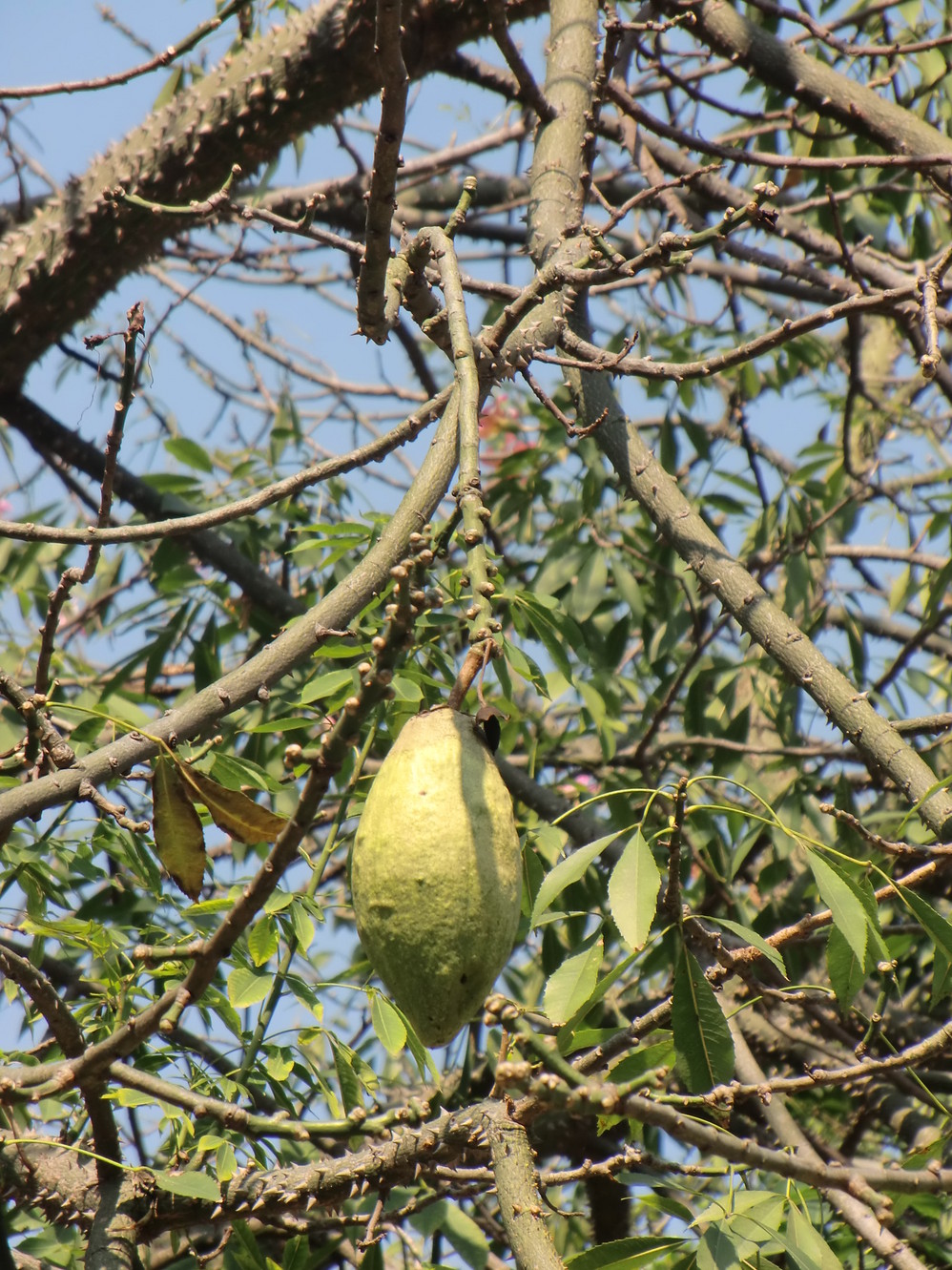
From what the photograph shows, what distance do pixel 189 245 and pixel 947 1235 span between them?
3.42 m

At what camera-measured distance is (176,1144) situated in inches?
72.1

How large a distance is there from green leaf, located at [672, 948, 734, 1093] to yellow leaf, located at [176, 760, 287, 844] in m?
0.47

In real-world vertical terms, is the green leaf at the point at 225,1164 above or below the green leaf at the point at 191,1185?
above

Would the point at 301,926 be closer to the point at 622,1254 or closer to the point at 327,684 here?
the point at 327,684

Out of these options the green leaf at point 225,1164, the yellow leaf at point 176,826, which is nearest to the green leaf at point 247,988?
the green leaf at point 225,1164

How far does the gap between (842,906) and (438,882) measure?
18.2 inches

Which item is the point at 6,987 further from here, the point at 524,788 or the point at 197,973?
the point at 197,973

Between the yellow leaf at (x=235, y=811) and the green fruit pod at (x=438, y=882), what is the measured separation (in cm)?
26

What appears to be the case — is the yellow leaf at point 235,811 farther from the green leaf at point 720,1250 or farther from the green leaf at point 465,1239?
the green leaf at point 465,1239

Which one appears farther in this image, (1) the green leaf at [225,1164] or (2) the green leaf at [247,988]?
(2) the green leaf at [247,988]

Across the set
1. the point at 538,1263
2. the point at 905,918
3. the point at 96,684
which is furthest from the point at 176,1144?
the point at 905,918

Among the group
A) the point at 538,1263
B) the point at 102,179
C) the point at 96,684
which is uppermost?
the point at 102,179

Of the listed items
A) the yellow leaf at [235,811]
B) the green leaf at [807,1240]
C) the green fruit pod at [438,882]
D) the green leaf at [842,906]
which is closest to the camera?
the green fruit pod at [438,882]

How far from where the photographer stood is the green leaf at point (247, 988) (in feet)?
5.53
